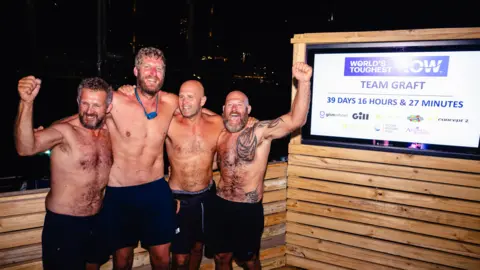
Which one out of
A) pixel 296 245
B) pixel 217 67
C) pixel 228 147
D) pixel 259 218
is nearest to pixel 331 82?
pixel 228 147

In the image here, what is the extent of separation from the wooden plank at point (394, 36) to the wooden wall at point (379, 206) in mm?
10

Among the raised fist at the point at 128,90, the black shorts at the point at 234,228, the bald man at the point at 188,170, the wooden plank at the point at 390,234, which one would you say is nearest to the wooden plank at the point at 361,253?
the wooden plank at the point at 390,234

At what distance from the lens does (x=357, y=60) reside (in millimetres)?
4551

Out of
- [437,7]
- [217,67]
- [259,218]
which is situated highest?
[437,7]

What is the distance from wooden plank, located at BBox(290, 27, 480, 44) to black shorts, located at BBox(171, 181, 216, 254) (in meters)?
2.54

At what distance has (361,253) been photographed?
4852mm

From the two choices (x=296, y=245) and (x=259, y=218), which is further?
(x=296, y=245)

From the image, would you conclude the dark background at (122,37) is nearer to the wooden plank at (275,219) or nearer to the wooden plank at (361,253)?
the wooden plank at (275,219)

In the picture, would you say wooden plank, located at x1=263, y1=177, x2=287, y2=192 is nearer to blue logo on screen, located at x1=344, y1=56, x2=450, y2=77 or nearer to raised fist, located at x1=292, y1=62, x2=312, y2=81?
blue logo on screen, located at x1=344, y1=56, x2=450, y2=77

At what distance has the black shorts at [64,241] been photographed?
3115mm

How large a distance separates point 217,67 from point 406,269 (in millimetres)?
4926

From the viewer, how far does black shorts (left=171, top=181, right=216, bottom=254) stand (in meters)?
3.94

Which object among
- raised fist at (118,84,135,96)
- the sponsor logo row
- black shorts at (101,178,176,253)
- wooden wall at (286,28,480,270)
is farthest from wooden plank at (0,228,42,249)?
the sponsor logo row

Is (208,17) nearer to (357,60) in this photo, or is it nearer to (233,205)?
(357,60)
